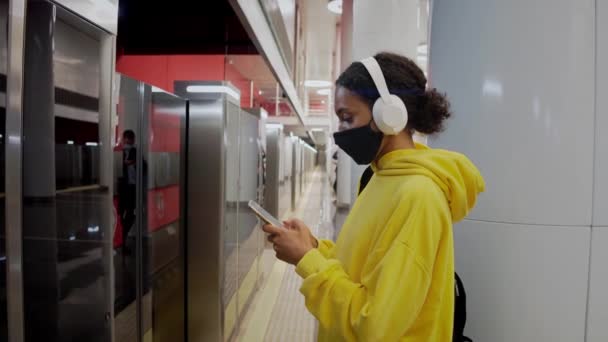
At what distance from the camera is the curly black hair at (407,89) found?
1.13 metres

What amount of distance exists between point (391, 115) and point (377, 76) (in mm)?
125

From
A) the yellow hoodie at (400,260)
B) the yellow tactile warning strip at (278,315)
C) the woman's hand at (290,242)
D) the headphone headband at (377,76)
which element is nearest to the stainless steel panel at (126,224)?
the yellow tactile warning strip at (278,315)

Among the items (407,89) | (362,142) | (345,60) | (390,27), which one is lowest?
(362,142)

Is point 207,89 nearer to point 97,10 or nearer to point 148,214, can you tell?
point 148,214

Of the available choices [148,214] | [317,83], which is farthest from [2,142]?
[317,83]

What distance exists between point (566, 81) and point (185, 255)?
294 cm

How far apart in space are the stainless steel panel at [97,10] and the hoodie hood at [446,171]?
38.9 inches

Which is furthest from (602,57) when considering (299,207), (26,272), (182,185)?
(299,207)

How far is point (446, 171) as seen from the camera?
1045 millimetres

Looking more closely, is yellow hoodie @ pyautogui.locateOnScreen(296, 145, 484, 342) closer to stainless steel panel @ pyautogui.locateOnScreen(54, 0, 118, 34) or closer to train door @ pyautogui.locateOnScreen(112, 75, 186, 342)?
stainless steel panel @ pyautogui.locateOnScreen(54, 0, 118, 34)

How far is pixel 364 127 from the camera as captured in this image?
116 centimetres

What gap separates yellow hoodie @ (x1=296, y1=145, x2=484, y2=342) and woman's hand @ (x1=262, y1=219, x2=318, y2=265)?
0.20 feet

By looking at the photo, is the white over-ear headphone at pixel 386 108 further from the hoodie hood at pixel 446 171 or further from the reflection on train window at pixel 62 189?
the reflection on train window at pixel 62 189

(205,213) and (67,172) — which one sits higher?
(67,172)
